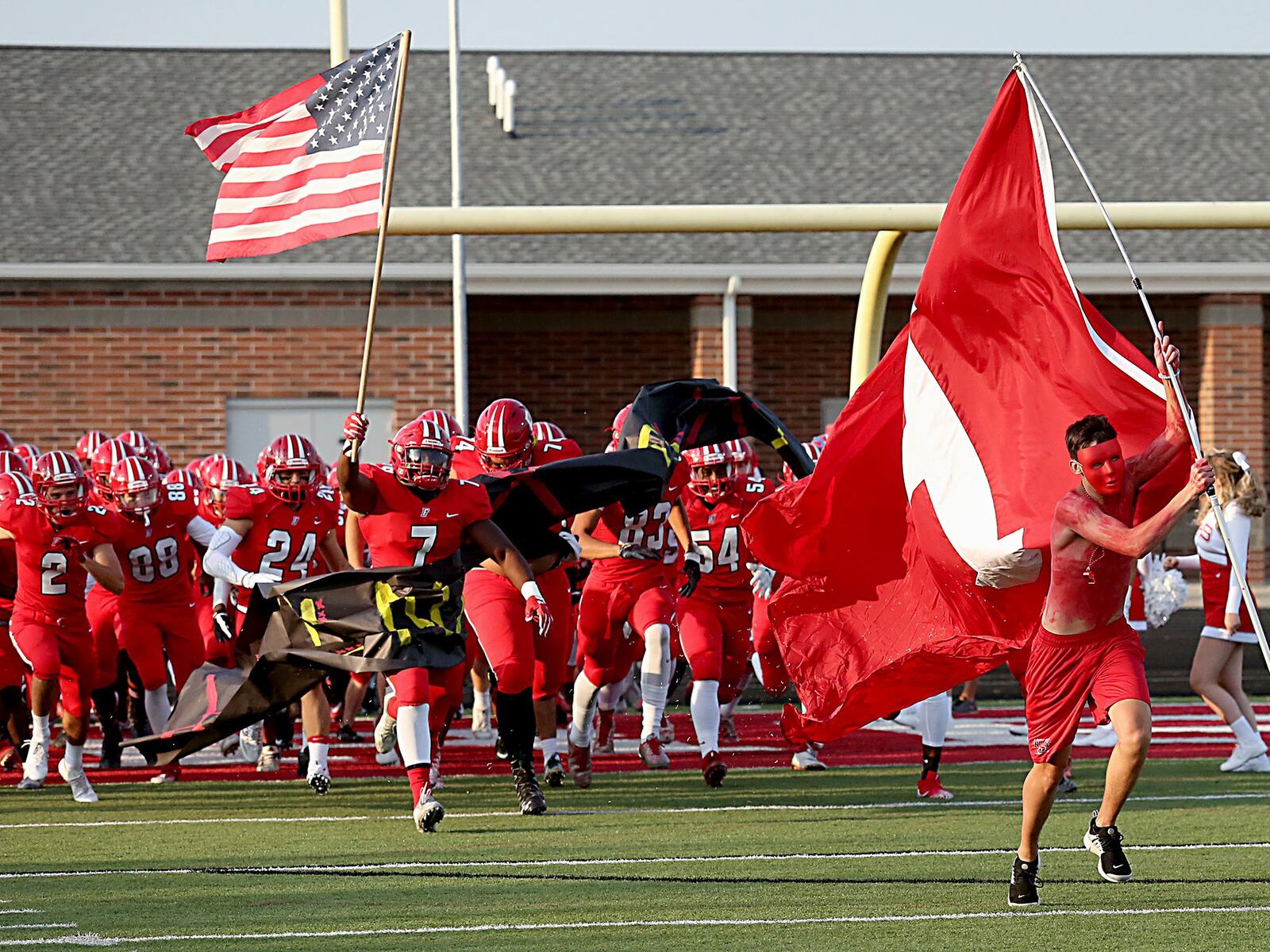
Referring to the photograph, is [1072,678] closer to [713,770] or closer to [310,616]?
[713,770]

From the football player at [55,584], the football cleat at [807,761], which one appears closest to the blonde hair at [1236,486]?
the football cleat at [807,761]

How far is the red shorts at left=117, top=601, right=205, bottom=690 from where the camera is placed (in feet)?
35.9

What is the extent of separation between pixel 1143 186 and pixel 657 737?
14397mm

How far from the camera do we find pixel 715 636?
10727 mm

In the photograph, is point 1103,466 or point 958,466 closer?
point 1103,466

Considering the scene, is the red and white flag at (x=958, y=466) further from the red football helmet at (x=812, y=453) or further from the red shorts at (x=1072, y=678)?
the red football helmet at (x=812, y=453)

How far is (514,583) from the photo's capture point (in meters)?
9.38

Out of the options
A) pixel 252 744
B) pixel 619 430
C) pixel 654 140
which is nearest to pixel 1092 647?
pixel 619 430

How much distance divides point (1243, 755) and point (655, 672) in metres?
3.35

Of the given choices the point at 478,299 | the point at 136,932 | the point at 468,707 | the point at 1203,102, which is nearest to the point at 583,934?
the point at 136,932

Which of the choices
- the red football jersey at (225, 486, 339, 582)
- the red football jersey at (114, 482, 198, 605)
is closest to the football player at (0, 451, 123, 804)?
the red football jersey at (114, 482, 198, 605)

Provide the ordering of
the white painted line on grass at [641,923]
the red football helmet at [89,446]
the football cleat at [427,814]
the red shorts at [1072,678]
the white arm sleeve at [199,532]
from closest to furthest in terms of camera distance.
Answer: the white painted line on grass at [641,923] < the red shorts at [1072,678] < the football cleat at [427,814] < the white arm sleeve at [199,532] < the red football helmet at [89,446]

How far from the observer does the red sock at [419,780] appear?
8680 mm

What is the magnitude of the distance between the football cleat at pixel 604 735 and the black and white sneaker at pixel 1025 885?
5179mm
